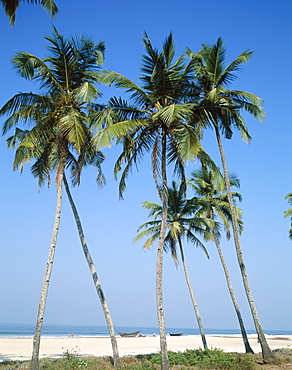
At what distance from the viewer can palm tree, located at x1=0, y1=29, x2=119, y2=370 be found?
14547 millimetres

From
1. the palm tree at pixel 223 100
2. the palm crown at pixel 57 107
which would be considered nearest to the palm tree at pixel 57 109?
the palm crown at pixel 57 107

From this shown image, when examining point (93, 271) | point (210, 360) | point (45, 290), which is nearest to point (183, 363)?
point (210, 360)

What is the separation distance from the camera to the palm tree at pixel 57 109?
1455 centimetres

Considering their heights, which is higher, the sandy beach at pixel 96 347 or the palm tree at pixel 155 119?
the palm tree at pixel 155 119

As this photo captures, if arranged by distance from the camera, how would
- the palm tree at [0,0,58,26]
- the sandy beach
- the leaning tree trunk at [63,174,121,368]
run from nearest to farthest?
the palm tree at [0,0,58,26], the leaning tree trunk at [63,174,121,368], the sandy beach

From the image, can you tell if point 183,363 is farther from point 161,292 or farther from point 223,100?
point 223,100

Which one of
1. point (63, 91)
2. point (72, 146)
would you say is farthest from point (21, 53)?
point (72, 146)

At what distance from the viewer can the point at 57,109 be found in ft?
51.0

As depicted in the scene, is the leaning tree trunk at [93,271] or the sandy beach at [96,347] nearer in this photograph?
the leaning tree trunk at [93,271]

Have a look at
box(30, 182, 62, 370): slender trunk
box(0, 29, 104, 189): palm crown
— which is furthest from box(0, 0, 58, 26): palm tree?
box(30, 182, 62, 370): slender trunk

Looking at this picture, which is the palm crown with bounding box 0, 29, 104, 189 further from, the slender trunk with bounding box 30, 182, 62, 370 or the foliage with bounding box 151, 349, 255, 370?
the foliage with bounding box 151, 349, 255, 370

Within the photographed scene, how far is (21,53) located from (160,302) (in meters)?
10.3

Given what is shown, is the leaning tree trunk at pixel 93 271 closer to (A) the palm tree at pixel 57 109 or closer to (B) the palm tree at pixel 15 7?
(A) the palm tree at pixel 57 109

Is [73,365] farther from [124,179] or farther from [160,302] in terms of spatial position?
[124,179]
